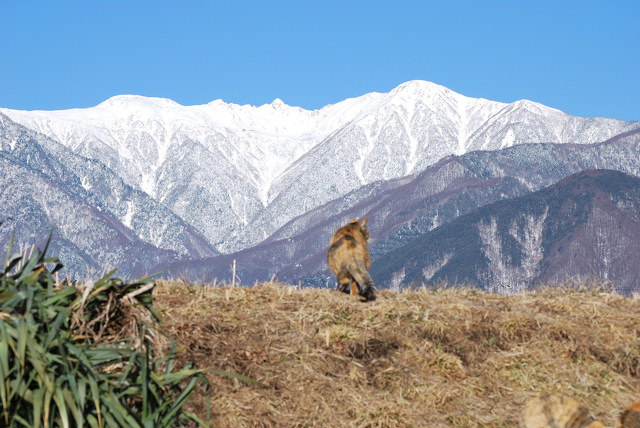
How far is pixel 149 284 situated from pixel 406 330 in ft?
17.3

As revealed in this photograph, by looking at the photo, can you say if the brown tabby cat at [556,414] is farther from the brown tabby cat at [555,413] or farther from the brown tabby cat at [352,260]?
the brown tabby cat at [352,260]

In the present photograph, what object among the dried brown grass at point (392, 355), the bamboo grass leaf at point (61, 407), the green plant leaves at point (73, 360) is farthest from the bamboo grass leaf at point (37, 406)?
the dried brown grass at point (392, 355)

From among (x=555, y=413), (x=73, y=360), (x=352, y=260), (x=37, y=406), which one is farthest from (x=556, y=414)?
(x=352, y=260)

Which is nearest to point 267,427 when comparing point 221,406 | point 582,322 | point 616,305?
point 221,406

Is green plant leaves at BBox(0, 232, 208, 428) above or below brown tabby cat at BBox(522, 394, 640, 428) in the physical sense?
below

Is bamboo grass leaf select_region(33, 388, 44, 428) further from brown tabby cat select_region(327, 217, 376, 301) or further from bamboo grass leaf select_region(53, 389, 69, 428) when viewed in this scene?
brown tabby cat select_region(327, 217, 376, 301)

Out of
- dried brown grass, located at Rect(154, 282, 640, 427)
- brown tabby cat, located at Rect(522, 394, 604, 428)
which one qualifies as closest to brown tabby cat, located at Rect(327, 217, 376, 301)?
dried brown grass, located at Rect(154, 282, 640, 427)

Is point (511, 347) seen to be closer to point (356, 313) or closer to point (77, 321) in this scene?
point (356, 313)

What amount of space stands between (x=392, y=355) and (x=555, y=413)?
9.45ft

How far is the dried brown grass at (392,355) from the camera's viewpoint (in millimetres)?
10656

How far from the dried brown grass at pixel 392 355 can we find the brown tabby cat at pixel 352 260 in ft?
2.28

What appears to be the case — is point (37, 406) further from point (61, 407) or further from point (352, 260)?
point (352, 260)

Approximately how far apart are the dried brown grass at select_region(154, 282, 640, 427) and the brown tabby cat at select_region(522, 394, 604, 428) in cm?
61

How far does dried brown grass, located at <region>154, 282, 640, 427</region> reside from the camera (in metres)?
10.7
